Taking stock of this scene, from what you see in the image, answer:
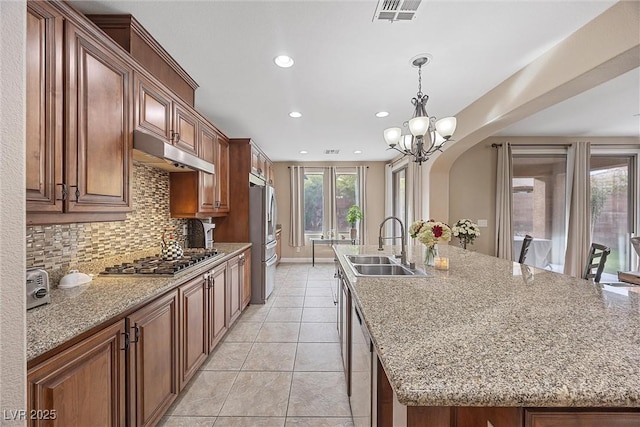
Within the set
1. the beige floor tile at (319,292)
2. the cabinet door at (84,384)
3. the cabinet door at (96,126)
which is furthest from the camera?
the beige floor tile at (319,292)

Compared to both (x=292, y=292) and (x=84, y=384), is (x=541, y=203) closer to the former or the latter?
(x=292, y=292)

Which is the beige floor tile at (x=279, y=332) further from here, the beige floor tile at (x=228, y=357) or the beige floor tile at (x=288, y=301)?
the beige floor tile at (x=288, y=301)

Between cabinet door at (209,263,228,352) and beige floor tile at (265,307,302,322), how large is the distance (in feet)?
2.38

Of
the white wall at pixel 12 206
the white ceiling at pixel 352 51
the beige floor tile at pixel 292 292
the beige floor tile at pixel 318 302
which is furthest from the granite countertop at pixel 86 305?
the beige floor tile at pixel 292 292

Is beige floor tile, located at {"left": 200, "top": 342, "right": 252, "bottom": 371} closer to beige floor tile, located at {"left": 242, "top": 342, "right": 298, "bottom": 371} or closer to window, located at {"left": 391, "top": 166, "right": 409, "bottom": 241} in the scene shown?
beige floor tile, located at {"left": 242, "top": 342, "right": 298, "bottom": 371}

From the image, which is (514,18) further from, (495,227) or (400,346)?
(495,227)

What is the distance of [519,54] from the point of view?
217 cm

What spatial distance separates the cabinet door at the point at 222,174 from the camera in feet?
11.5

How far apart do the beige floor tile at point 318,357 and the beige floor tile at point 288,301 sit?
1183 mm

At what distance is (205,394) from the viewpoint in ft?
6.66

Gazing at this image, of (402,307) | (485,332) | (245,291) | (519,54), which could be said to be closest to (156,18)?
(402,307)

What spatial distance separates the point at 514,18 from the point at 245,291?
12.3 feet

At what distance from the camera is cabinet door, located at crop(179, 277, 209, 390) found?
1952 millimetres

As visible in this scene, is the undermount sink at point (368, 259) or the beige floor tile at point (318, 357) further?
the undermount sink at point (368, 259)
